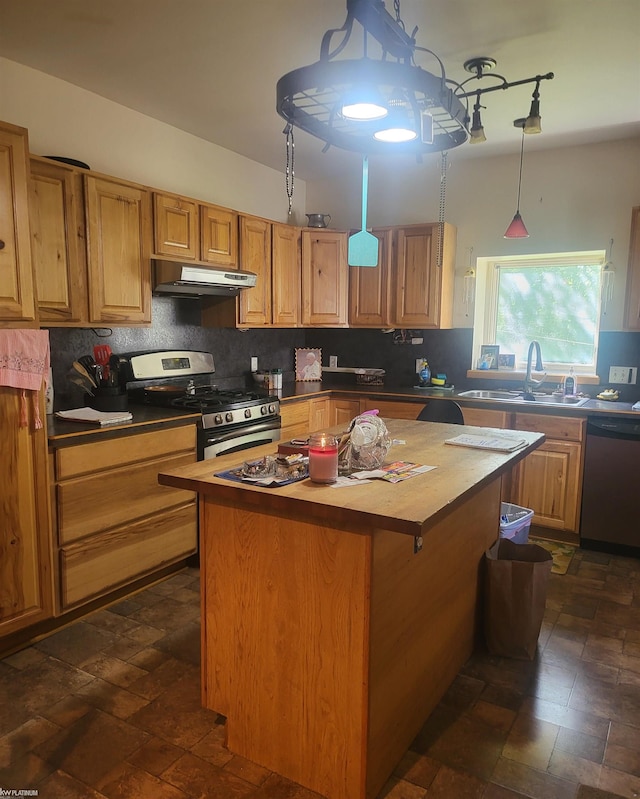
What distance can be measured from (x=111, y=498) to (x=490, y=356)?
10.1ft

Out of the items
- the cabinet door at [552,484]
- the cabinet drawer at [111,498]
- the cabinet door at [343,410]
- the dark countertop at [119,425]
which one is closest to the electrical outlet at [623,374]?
the cabinet door at [552,484]

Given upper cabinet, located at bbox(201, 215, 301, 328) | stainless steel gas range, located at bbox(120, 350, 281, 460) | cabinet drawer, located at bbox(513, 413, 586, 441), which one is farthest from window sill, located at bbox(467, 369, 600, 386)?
stainless steel gas range, located at bbox(120, 350, 281, 460)

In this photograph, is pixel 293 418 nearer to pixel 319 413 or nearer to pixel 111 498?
pixel 319 413

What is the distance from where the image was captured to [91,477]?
2.71 metres

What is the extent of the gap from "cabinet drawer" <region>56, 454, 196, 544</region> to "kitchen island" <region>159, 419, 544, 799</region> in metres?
0.98

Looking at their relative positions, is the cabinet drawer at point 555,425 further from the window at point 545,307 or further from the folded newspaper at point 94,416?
the folded newspaper at point 94,416

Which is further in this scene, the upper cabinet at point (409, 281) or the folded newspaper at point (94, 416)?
the upper cabinet at point (409, 281)

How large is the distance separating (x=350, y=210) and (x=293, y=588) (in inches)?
158

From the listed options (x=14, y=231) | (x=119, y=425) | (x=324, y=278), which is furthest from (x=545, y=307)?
(x=14, y=231)

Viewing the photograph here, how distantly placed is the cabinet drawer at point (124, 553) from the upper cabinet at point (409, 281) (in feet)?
Answer: 7.38

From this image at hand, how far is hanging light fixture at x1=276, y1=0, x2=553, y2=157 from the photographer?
4.34 ft

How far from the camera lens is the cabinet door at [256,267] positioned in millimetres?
4031

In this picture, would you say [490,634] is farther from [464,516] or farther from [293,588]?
[293,588]

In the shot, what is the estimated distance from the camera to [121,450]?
2838 millimetres
